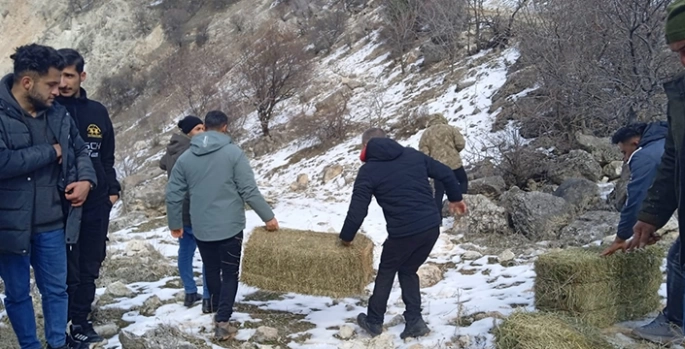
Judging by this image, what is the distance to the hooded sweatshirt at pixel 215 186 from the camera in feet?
14.8

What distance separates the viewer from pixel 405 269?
451cm

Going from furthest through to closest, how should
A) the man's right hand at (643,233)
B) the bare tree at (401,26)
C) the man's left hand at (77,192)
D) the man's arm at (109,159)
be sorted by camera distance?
1. the bare tree at (401,26)
2. the man's arm at (109,159)
3. the man's left hand at (77,192)
4. the man's right hand at (643,233)

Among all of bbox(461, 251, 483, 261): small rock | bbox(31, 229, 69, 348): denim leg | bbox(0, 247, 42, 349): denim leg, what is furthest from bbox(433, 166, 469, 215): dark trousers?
bbox(0, 247, 42, 349): denim leg

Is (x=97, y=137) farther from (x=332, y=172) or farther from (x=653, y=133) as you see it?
(x=332, y=172)

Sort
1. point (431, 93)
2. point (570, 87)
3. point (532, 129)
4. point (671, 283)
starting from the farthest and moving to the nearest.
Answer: point (431, 93) → point (532, 129) → point (570, 87) → point (671, 283)

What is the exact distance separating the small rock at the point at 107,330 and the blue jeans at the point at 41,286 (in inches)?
34.1

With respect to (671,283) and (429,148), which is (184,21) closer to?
(429,148)

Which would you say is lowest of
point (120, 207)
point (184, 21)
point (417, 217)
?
point (120, 207)

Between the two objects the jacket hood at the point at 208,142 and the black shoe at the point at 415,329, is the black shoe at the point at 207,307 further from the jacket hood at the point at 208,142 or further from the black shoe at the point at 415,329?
the black shoe at the point at 415,329

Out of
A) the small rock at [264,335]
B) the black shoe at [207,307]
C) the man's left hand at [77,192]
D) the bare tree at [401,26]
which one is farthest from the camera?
the bare tree at [401,26]

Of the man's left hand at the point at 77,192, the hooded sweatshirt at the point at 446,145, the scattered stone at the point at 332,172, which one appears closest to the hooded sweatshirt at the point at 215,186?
the man's left hand at the point at 77,192

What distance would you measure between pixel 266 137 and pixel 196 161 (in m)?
13.0

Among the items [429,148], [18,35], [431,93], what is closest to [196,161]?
[429,148]

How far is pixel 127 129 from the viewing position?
27.5m
